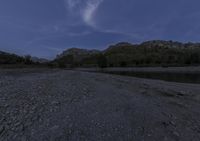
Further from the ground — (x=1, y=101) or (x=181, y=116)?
(x=1, y=101)

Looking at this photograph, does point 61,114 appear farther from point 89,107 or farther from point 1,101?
point 1,101

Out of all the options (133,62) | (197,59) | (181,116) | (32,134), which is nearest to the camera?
(32,134)

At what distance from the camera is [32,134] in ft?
17.2

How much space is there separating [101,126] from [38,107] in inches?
105

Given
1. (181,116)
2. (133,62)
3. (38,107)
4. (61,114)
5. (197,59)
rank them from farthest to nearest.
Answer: (133,62), (197,59), (181,116), (38,107), (61,114)

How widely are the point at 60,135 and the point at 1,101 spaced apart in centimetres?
398

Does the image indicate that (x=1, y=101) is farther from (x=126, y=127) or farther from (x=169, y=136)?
(x=169, y=136)

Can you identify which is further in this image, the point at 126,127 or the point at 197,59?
the point at 197,59

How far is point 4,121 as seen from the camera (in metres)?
5.93

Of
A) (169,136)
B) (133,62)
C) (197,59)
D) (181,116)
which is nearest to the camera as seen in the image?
(169,136)

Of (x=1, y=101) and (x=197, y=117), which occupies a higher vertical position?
(x=1, y=101)

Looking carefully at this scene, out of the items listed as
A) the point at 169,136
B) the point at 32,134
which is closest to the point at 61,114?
the point at 32,134

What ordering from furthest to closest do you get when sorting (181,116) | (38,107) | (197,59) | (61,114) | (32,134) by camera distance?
1. (197,59)
2. (181,116)
3. (38,107)
4. (61,114)
5. (32,134)

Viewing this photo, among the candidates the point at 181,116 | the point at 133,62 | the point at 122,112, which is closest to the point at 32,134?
the point at 122,112
